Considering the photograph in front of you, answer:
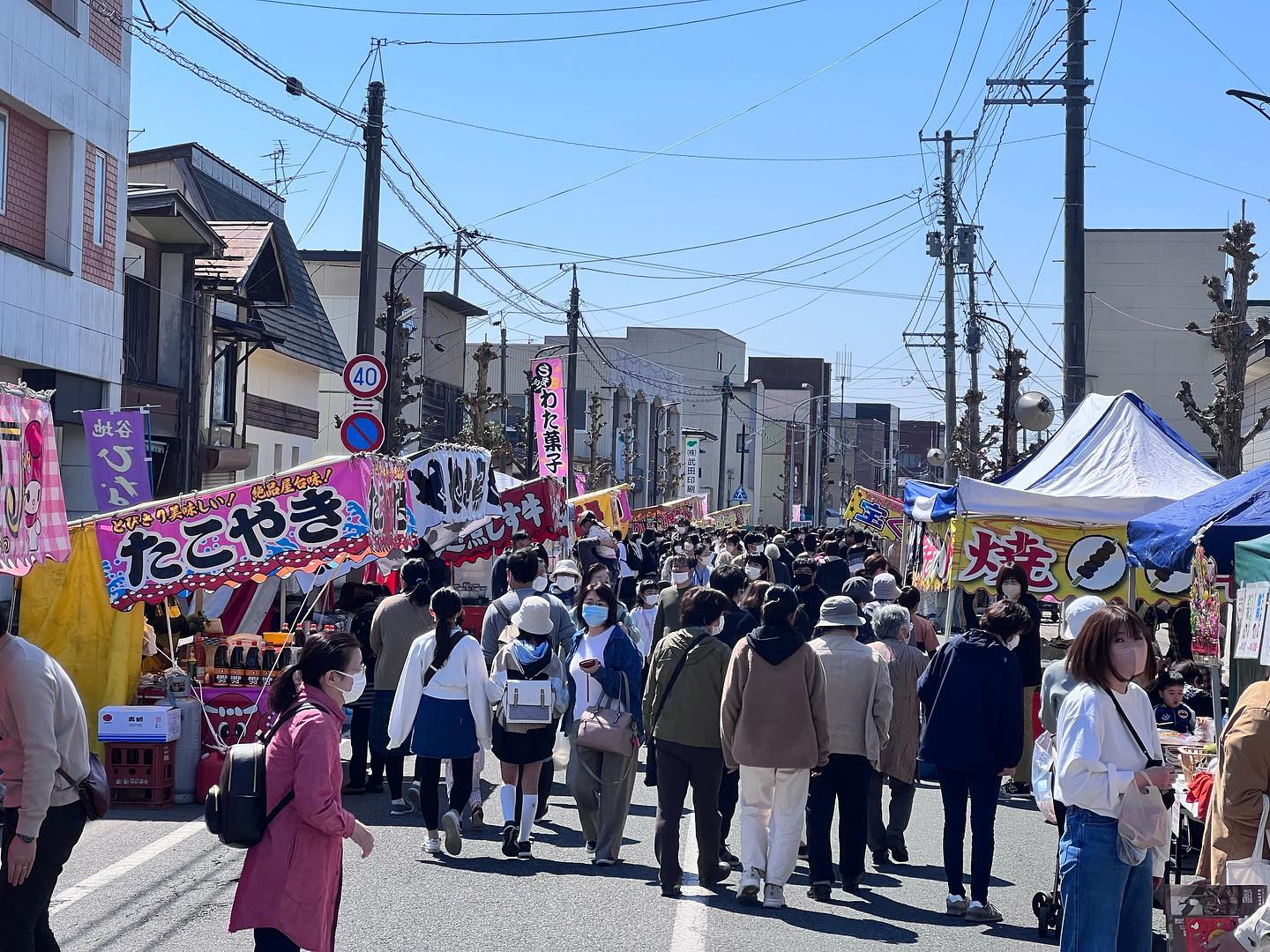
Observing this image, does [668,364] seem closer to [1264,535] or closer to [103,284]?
[103,284]

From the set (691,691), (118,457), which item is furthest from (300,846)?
(118,457)

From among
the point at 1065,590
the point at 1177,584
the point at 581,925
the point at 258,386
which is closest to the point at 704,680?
the point at 581,925

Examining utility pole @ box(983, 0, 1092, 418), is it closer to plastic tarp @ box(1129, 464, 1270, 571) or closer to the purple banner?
plastic tarp @ box(1129, 464, 1270, 571)

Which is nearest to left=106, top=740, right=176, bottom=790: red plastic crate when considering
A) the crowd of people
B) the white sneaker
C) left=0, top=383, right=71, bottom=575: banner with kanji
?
the crowd of people

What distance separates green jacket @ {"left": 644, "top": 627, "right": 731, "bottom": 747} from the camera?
323 inches

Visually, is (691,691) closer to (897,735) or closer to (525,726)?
(525,726)

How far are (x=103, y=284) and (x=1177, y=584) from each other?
47.8 ft

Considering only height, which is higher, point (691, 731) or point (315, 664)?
point (315, 664)

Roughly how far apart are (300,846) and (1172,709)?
7.07 meters

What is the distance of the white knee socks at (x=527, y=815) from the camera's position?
351 inches

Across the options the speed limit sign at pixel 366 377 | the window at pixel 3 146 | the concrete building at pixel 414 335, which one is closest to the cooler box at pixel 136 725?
the speed limit sign at pixel 366 377

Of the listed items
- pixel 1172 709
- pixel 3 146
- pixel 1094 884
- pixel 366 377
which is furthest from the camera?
pixel 3 146

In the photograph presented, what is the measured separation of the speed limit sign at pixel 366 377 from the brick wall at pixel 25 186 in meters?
Result: 4.79

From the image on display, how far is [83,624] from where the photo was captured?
425 inches
